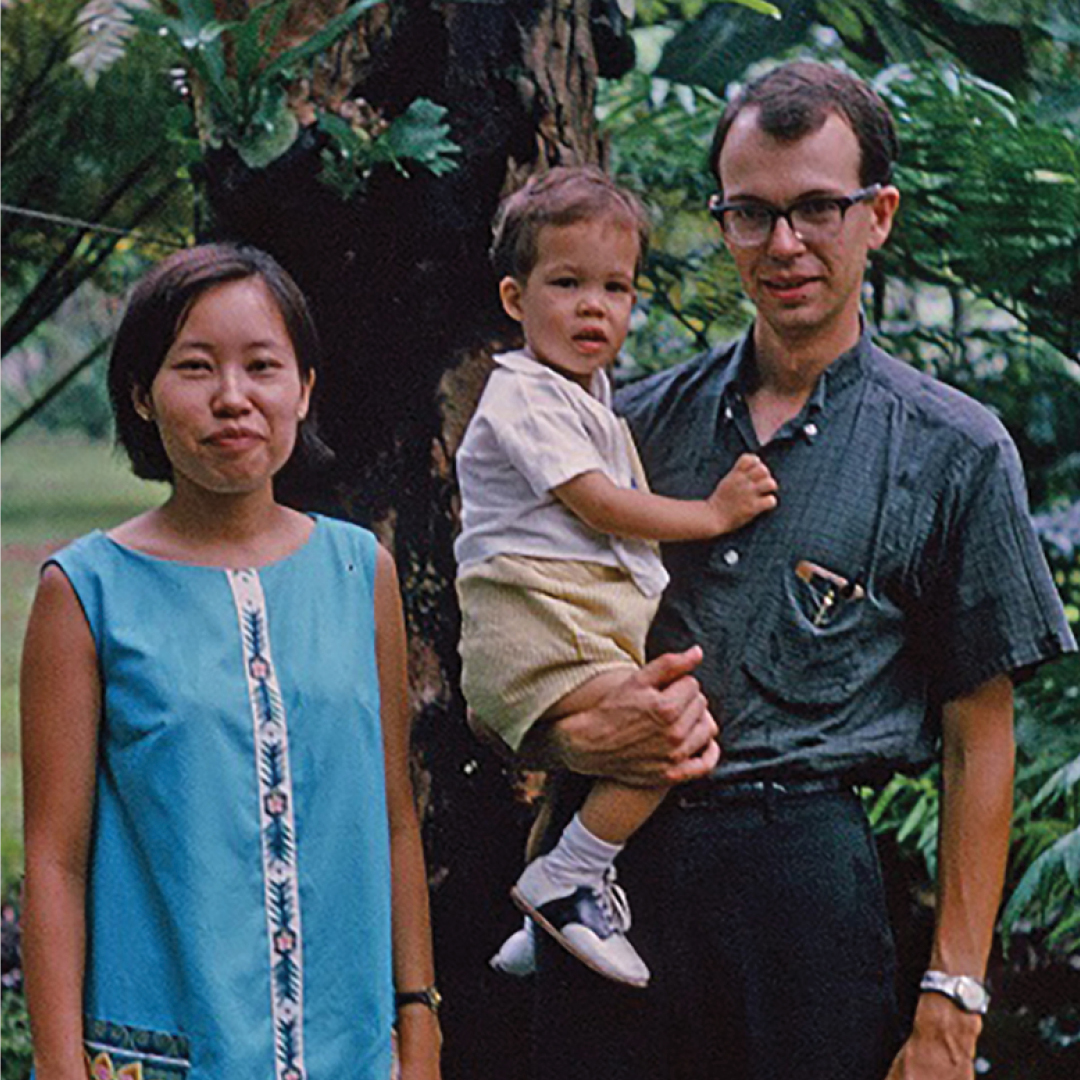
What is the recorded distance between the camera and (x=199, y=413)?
2004mm

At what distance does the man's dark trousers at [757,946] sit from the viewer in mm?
2281

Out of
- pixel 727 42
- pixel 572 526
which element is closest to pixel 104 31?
pixel 727 42

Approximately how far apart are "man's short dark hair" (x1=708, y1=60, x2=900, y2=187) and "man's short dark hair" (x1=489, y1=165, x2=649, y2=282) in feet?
0.46

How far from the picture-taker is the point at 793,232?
224 cm

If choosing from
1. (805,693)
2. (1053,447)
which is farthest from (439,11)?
(1053,447)

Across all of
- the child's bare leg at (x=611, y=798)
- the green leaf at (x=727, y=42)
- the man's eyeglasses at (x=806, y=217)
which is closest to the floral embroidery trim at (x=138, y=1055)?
the child's bare leg at (x=611, y=798)

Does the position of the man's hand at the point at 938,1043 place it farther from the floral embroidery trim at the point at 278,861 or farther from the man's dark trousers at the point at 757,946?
the floral embroidery trim at the point at 278,861

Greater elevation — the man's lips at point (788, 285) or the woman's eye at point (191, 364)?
the man's lips at point (788, 285)

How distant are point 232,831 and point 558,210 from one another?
87 centimetres

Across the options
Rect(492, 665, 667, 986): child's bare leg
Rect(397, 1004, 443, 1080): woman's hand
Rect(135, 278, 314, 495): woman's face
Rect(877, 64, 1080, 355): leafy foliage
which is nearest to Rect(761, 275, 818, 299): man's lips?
Rect(492, 665, 667, 986): child's bare leg

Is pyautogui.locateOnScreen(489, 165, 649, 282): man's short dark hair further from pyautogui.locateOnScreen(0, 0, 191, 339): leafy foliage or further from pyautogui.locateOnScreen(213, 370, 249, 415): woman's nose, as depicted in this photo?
pyautogui.locateOnScreen(0, 0, 191, 339): leafy foliage

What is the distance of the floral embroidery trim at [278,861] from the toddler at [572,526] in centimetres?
42

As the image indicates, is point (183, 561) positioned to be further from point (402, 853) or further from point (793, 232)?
point (793, 232)

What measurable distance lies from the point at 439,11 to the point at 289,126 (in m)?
0.31
